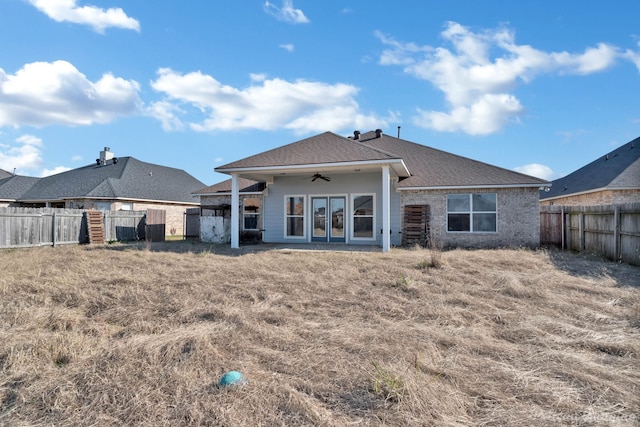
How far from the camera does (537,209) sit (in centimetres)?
1362

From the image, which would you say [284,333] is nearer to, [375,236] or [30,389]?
[30,389]

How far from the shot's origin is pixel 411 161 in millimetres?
17016

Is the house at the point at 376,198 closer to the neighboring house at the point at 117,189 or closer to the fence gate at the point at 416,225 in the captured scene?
the fence gate at the point at 416,225

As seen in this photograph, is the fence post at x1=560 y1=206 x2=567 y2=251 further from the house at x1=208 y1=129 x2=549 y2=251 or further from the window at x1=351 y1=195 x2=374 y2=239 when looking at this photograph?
the window at x1=351 y1=195 x2=374 y2=239

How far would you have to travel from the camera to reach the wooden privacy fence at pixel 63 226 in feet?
48.0

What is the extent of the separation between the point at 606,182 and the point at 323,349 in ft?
71.7

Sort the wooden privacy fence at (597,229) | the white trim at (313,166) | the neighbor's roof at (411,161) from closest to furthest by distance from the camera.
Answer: the wooden privacy fence at (597,229) → the white trim at (313,166) → the neighbor's roof at (411,161)

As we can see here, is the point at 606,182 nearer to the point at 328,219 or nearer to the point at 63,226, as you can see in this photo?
the point at 328,219

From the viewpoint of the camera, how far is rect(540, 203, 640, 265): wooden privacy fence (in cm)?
988

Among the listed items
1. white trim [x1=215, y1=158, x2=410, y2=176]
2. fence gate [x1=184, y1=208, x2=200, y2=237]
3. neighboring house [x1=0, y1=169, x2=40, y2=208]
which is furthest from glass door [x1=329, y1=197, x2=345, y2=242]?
neighboring house [x1=0, y1=169, x2=40, y2=208]

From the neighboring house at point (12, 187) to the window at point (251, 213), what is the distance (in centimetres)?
2185

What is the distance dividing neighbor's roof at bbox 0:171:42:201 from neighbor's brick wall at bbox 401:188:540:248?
1226 inches

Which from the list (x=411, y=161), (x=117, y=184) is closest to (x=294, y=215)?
(x=411, y=161)

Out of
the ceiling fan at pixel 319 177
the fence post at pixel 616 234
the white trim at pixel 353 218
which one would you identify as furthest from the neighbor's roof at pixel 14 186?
the fence post at pixel 616 234
